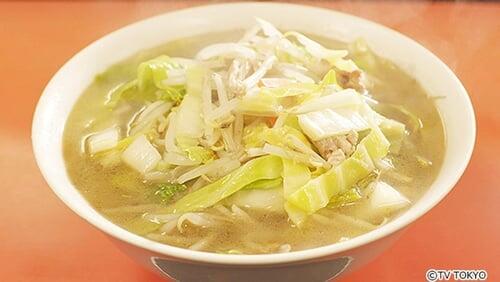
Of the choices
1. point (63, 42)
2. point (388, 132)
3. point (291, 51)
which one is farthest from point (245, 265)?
point (63, 42)

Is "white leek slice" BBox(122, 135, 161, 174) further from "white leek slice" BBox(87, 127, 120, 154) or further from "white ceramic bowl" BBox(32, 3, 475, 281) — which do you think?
"white ceramic bowl" BBox(32, 3, 475, 281)

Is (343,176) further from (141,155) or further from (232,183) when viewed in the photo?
(141,155)

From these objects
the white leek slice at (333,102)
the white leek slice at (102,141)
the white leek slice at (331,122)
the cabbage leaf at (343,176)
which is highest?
the white leek slice at (102,141)

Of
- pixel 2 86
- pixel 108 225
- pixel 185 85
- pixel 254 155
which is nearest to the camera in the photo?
pixel 108 225

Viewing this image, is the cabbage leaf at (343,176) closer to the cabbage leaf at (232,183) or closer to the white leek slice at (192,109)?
the cabbage leaf at (232,183)

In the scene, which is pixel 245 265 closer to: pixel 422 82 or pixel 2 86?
pixel 422 82

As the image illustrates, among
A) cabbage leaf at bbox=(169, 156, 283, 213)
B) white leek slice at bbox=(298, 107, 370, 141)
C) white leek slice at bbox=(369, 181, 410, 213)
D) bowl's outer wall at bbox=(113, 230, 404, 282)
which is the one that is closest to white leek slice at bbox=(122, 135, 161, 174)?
cabbage leaf at bbox=(169, 156, 283, 213)

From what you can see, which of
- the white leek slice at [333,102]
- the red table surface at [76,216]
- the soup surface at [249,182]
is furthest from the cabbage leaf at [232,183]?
the red table surface at [76,216]
